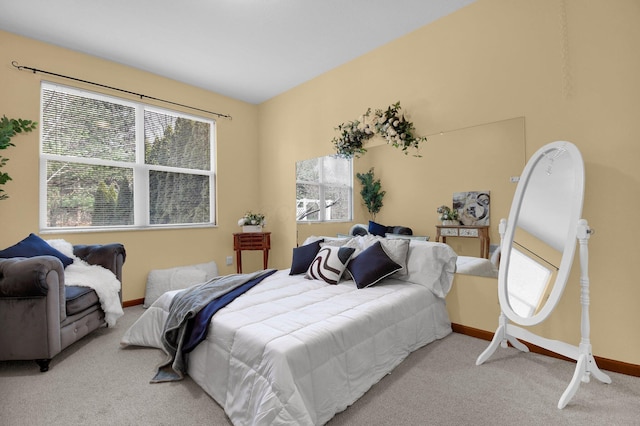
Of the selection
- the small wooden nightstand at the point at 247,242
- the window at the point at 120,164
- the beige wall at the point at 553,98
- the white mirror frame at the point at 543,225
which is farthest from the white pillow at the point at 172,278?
the white mirror frame at the point at 543,225

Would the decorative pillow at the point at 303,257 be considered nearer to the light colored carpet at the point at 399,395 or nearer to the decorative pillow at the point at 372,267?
the decorative pillow at the point at 372,267

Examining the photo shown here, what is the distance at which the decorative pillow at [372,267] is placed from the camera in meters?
2.59

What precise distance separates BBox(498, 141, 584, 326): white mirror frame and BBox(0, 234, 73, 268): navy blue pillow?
11.9ft

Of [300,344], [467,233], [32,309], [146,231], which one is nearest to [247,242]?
[146,231]

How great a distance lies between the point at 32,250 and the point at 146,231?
1.23 m

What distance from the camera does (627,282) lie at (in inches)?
79.0

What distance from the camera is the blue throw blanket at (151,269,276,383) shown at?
1936mm

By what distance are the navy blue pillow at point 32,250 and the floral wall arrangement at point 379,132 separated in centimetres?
290

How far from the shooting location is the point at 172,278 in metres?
3.83

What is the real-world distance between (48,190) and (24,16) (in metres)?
1.59

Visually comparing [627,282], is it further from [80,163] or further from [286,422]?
[80,163]

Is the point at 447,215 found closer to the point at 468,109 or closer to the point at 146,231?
the point at 468,109

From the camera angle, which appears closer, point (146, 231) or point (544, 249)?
point (544, 249)

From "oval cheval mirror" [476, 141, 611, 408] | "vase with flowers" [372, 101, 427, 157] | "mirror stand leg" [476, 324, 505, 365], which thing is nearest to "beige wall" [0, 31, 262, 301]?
"vase with flowers" [372, 101, 427, 157]
